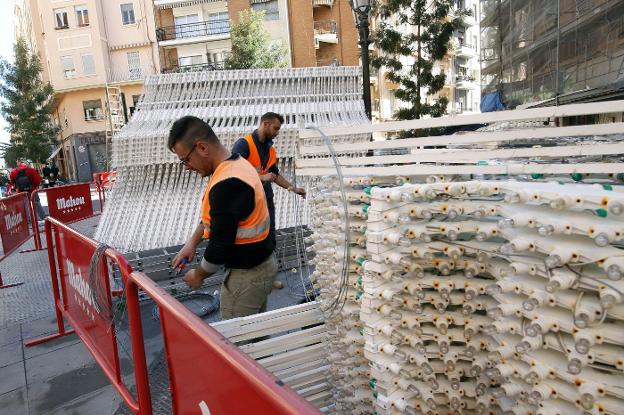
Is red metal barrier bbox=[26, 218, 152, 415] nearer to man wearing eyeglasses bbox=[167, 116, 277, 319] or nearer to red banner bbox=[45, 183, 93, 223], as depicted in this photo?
man wearing eyeglasses bbox=[167, 116, 277, 319]

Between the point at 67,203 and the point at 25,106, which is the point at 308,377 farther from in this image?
the point at 25,106

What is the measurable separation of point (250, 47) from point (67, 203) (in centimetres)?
1976

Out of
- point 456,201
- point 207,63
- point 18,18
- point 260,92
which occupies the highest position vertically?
point 18,18

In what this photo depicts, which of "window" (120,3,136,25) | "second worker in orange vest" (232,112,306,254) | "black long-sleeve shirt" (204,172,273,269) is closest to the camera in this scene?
"black long-sleeve shirt" (204,172,273,269)

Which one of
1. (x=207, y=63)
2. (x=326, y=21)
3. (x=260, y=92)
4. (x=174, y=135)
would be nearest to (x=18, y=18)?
(x=207, y=63)

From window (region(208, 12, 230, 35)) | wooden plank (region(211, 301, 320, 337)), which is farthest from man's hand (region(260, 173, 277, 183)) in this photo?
window (region(208, 12, 230, 35))

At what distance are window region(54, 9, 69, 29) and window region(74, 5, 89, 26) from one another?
3.40 feet

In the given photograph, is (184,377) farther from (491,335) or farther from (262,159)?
(262,159)

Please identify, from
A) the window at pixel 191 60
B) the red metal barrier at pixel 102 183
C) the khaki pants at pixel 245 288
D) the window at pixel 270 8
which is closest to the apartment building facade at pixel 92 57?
the window at pixel 191 60

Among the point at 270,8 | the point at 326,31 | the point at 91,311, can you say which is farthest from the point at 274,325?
the point at 270,8

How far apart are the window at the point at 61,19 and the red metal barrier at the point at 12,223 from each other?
1418 inches

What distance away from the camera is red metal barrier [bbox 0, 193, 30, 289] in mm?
7123

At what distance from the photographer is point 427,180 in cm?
233

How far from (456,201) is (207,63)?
36456mm
